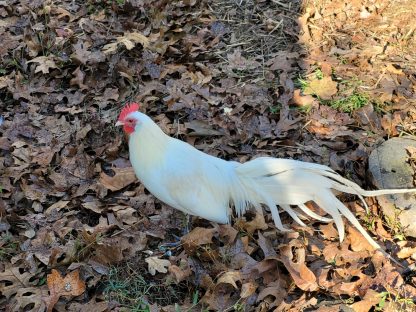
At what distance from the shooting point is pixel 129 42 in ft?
16.4

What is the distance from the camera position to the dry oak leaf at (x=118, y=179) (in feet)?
12.6

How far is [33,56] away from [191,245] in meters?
2.80

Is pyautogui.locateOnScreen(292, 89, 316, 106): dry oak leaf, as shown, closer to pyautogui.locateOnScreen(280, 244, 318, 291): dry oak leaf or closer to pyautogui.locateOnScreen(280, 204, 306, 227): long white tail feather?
pyautogui.locateOnScreen(280, 204, 306, 227): long white tail feather

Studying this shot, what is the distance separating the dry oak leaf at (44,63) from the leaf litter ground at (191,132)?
18mm

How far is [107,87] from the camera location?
4.75 meters

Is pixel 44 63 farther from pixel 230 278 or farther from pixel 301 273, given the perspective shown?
pixel 301 273

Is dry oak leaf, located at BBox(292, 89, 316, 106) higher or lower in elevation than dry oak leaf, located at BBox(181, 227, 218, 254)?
higher

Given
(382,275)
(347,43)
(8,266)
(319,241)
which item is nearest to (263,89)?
(347,43)

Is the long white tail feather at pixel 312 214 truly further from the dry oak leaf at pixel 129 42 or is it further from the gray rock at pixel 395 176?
the dry oak leaf at pixel 129 42

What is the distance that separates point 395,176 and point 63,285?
2.31m

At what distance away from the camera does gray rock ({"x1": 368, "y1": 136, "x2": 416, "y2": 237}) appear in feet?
11.1

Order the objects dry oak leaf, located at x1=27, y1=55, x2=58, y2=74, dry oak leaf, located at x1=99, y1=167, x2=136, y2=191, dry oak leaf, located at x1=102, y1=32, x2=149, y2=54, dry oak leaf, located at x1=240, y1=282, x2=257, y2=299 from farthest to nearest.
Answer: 1. dry oak leaf, located at x1=102, y1=32, x2=149, y2=54
2. dry oak leaf, located at x1=27, y1=55, x2=58, y2=74
3. dry oak leaf, located at x1=99, y1=167, x2=136, y2=191
4. dry oak leaf, located at x1=240, y1=282, x2=257, y2=299

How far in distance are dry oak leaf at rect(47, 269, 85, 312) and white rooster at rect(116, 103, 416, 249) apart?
74 centimetres

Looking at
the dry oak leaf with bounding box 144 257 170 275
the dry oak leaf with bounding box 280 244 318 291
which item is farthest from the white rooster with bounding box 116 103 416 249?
the dry oak leaf with bounding box 144 257 170 275
